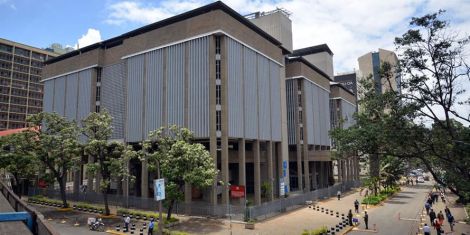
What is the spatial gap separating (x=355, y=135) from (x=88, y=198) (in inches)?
1581

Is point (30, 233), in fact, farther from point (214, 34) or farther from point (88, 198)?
point (88, 198)

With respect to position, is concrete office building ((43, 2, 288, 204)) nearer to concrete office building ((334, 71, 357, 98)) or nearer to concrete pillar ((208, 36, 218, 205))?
concrete pillar ((208, 36, 218, 205))

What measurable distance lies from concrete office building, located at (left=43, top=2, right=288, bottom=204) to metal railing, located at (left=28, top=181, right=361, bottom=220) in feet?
7.37

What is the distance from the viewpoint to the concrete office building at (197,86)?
4397cm

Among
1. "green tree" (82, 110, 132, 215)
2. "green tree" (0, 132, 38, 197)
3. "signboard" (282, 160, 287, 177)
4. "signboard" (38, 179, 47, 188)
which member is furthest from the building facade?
"green tree" (0, 132, 38, 197)

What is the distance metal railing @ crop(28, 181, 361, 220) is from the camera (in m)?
38.1

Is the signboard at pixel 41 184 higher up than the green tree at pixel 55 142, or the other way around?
the green tree at pixel 55 142

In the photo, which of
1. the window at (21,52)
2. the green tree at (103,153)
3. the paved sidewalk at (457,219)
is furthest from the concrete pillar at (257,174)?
the window at (21,52)

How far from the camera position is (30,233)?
1306 centimetres

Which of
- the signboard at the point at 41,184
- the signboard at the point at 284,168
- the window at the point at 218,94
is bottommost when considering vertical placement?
the signboard at the point at 41,184

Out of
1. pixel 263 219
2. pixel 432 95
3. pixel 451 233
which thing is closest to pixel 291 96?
pixel 263 219

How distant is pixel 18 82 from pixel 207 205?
101m

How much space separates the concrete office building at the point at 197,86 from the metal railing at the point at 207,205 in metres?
2.25

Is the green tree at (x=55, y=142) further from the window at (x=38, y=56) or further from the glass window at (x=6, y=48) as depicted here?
the window at (x=38, y=56)
